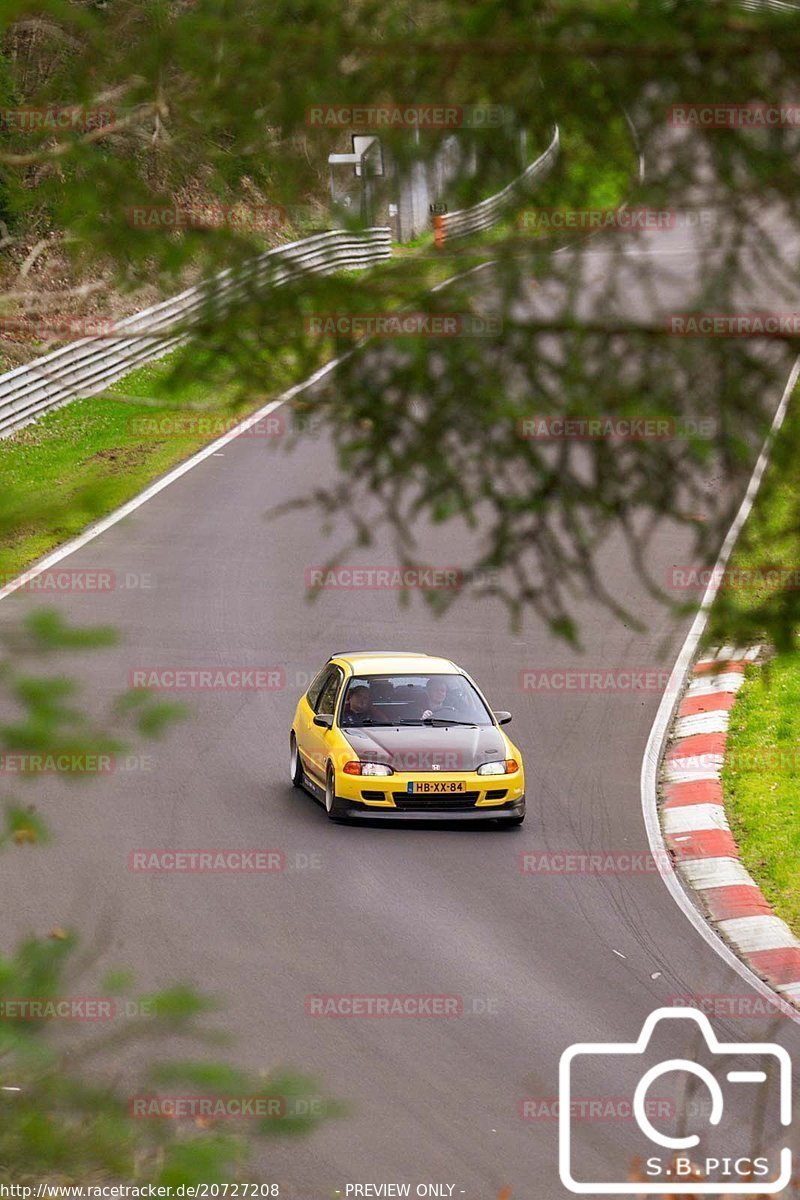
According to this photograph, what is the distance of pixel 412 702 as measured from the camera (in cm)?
1504

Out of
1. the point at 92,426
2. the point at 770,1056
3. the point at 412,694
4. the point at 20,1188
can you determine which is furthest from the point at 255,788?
the point at 92,426

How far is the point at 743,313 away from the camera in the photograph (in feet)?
19.1

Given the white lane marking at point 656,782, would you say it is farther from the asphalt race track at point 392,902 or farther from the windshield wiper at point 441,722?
the windshield wiper at point 441,722

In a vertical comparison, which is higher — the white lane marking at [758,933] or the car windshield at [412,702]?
the car windshield at [412,702]

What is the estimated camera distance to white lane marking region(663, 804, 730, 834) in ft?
48.6

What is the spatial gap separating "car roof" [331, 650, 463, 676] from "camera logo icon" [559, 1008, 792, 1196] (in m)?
5.12

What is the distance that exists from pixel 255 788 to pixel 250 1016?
4.85 metres

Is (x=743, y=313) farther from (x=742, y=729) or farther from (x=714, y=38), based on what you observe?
(x=742, y=729)

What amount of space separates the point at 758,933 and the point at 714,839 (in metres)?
2.15

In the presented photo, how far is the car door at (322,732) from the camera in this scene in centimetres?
1455
